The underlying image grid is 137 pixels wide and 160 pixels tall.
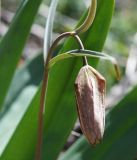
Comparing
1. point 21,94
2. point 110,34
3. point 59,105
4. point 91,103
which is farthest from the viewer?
point 110,34

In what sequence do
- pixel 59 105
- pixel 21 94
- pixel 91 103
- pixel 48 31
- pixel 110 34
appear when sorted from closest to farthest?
1. pixel 91 103
2. pixel 48 31
3. pixel 59 105
4. pixel 21 94
5. pixel 110 34

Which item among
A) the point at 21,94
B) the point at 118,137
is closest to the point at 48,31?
the point at 118,137

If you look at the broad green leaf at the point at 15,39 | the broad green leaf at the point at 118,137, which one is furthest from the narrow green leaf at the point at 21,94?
the broad green leaf at the point at 118,137

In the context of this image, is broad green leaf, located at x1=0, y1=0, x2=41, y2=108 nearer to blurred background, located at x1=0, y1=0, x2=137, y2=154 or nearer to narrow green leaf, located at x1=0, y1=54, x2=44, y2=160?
narrow green leaf, located at x1=0, y1=54, x2=44, y2=160

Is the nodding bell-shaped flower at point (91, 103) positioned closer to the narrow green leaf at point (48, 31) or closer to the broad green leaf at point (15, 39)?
the narrow green leaf at point (48, 31)

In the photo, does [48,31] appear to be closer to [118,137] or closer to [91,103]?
[91,103]

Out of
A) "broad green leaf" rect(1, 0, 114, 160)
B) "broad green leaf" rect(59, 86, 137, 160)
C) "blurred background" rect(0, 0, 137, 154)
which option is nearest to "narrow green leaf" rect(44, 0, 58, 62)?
"broad green leaf" rect(1, 0, 114, 160)
